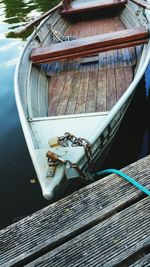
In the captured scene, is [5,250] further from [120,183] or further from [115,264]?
[120,183]

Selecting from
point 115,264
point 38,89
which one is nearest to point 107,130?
point 115,264

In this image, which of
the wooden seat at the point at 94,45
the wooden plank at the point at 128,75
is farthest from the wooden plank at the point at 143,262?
the wooden seat at the point at 94,45

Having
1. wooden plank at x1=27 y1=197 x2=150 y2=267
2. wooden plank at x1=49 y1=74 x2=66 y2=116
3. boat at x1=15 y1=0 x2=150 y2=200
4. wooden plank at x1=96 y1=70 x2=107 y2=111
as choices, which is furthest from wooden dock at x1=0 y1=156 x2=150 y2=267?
wooden plank at x1=49 y1=74 x2=66 y2=116

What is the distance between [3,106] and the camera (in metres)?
6.23

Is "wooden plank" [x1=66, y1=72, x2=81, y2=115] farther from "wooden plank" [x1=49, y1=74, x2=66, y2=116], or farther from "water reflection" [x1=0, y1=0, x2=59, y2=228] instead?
"water reflection" [x1=0, y1=0, x2=59, y2=228]

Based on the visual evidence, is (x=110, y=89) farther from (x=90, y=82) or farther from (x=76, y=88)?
(x=76, y=88)

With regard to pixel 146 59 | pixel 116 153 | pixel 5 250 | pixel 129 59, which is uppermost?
pixel 146 59

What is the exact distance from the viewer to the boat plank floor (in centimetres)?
436

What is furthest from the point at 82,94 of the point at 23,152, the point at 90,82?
the point at 23,152

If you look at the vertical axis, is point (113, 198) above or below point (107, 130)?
below

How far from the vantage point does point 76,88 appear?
16.0 ft

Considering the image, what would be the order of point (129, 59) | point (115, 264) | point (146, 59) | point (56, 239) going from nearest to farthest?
1. point (115, 264)
2. point (56, 239)
3. point (146, 59)
4. point (129, 59)

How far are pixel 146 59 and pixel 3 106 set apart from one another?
324 cm

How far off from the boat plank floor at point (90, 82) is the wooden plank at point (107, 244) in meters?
1.88
